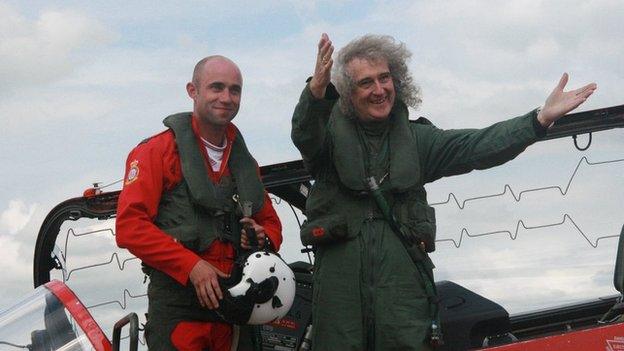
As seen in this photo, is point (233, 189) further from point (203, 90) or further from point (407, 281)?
point (407, 281)

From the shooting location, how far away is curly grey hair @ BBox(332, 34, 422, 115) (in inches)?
113

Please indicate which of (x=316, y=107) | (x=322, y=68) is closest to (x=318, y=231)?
(x=316, y=107)

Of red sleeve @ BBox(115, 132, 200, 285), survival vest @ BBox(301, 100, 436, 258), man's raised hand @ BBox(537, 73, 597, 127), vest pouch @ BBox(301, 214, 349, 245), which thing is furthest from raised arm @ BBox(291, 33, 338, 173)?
man's raised hand @ BBox(537, 73, 597, 127)

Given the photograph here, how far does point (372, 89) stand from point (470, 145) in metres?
0.42

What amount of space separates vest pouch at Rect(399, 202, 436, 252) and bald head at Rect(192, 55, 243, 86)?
0.80 metres

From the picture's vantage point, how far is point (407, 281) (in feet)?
8.83

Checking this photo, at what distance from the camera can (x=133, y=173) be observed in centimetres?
273

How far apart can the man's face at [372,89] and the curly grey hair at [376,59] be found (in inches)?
0.9

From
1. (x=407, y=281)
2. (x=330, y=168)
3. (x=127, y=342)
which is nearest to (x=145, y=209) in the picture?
(x=127, y=342)

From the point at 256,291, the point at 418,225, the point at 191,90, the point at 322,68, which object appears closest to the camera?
the point at 322,68

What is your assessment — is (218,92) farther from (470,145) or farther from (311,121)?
(470,145)

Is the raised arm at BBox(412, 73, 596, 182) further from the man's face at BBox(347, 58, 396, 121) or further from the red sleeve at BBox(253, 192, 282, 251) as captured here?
the red sleeve at BBox(253, 192, 282, 251)

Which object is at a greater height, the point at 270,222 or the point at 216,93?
the point at 216,93

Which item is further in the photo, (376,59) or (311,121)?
(376,59)
